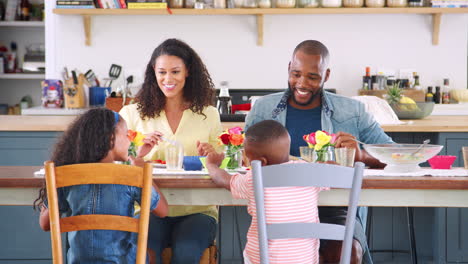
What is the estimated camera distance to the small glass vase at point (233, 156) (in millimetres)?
2365

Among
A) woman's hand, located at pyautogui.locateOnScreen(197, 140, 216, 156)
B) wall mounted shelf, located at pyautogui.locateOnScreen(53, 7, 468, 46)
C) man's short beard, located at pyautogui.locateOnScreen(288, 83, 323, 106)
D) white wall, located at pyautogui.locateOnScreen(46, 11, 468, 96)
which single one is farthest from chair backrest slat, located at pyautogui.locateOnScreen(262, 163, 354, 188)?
white wall, located at pyautogui.locateOnScreen(46, 11, 468, 96)

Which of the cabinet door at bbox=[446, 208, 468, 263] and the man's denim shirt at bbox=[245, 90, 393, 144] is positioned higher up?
the man's denim shirt at bbox=[245, 90, 393, 144]

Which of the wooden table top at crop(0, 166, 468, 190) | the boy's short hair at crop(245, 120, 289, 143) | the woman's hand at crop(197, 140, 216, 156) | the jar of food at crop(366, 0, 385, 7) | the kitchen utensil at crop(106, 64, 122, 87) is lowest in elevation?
the wooden table top at crop(0, 166, 468, 190)

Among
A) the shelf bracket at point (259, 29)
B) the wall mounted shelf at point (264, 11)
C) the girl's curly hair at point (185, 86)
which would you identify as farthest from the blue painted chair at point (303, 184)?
the shelf bracket at point (259, 29)

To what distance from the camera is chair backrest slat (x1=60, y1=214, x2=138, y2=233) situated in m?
1.88

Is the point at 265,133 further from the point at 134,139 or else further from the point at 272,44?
the point at 272,44

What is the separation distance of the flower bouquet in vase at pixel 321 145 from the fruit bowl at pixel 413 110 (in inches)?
70.5

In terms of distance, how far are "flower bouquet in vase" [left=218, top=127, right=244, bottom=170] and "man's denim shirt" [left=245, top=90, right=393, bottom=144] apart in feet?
1.24

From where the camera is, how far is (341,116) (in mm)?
2695

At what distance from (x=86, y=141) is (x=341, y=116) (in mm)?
1109

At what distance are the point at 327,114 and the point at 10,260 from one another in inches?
75.0

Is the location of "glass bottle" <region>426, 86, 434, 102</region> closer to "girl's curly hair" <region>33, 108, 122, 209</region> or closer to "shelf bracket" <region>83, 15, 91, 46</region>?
"shelf bracket" <region>83, 15, 91, 46</region>

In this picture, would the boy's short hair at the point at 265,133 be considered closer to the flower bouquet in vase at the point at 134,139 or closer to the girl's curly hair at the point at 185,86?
the flower bouquet in vase at the point at 134,139

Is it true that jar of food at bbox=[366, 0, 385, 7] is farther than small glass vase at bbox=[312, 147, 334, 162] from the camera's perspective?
Yes
